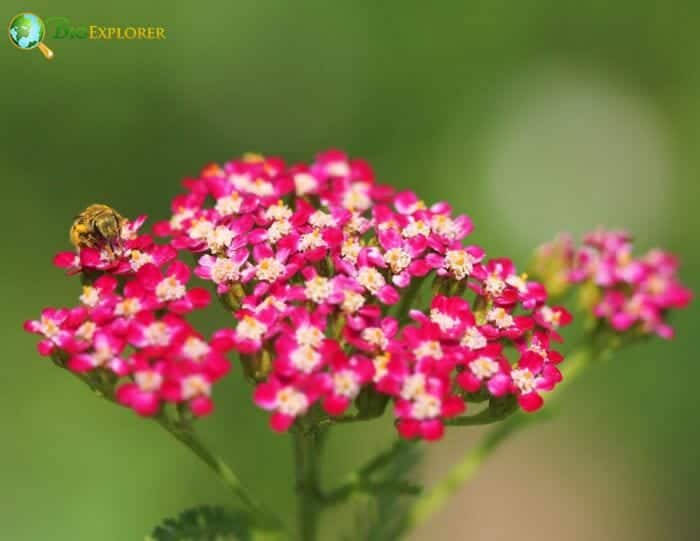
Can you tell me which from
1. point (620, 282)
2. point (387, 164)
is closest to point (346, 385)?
point (620, 282)

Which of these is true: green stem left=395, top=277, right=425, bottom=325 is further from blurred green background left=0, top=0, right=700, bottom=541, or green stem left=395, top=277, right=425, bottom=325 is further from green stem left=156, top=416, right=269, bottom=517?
blurred green background left=0, top=0, right=700, bottom=541

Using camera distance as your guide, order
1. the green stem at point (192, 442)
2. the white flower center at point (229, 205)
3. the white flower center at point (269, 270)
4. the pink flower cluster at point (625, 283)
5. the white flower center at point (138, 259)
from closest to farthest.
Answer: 1. the green stem at point (192, 442)
2. the white flower center at point (269, 270)
3. the white flower center at point (138, 259)
4. the white flower center at point (229, 205)
5. the pink flower cluster at point (625, 283)

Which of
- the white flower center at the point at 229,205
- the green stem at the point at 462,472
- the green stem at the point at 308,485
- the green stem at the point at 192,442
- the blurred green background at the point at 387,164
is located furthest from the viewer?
the blurred green background at the point at 387,164

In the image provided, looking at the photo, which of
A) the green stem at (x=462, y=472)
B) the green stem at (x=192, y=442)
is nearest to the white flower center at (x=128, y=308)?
the green stem at (x=192, y=442)

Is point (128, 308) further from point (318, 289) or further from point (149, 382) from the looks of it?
point (318, 289)

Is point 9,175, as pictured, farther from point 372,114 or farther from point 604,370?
point 604,370

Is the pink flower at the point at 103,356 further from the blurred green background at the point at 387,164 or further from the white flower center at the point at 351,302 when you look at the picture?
the blurred green background at the point at 387,164
